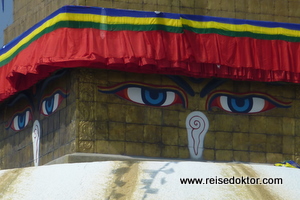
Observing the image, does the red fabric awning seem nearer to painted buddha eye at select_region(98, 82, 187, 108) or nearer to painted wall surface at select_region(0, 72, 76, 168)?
painted buddha eye at select_region(98, 82, 187, 108)

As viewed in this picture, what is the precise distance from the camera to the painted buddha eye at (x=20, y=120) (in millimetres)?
26391

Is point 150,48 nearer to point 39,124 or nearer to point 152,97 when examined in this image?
point 152,97

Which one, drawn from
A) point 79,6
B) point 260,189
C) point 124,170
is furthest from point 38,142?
point 260,189

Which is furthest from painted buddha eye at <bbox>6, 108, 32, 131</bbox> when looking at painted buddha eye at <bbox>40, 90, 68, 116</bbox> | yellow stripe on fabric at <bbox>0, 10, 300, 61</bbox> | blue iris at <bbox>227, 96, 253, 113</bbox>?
blue iris at <bbox>227, 96, 253, 113</bbox>

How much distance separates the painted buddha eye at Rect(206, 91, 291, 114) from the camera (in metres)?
25.0

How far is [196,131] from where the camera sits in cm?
2461

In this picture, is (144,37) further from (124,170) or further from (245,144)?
(124,170)

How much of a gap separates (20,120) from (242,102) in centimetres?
682

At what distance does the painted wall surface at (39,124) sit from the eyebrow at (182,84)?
2.86 metres

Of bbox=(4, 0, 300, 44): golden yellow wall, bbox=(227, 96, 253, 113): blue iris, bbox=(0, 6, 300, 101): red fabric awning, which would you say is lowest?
bbox=(227, 96, 253, 113): blue iris

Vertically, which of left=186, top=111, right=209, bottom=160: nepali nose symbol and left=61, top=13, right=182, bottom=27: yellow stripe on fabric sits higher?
left=61, top=13, right=182, bottom=27: yellow stripe on fabric

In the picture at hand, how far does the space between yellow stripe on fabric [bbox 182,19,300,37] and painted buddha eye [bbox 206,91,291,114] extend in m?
1.82

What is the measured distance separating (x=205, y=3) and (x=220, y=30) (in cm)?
110

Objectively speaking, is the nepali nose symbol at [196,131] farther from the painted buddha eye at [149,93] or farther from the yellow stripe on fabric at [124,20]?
the yellow stripe on fabric at [124,20]
